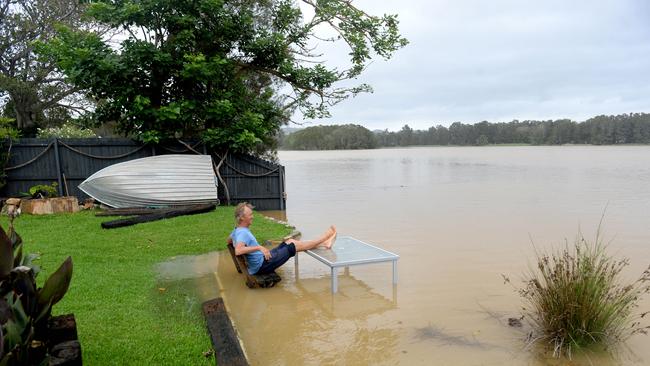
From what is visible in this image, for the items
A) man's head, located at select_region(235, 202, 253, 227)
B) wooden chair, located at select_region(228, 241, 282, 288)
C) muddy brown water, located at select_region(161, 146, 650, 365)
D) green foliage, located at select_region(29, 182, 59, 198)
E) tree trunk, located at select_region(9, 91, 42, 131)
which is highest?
tree trunk, located at select_region(9, 91, 42, 131)

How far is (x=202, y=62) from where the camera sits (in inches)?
492

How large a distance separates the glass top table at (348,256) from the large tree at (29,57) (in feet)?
48.9

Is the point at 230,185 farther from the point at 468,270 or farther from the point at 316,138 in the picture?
the point at 316,138

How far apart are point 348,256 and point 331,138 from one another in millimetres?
66840

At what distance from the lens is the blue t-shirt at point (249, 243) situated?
5632 mm

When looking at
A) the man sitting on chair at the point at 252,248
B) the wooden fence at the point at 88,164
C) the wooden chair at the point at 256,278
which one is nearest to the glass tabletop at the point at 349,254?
the man sitting on chair at the point at 252,248

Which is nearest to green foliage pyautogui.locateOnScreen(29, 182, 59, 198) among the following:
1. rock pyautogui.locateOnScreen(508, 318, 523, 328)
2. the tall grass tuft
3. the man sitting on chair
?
the man sitting on chair

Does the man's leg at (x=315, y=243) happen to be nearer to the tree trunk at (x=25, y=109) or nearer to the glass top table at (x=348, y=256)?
the glass top table at (x=348, y=256)

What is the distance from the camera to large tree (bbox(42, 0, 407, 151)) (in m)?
12.2

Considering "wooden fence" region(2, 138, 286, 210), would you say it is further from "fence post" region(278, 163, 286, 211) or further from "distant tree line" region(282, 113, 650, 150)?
"distant tree line" region(282, 113, 650, 150)

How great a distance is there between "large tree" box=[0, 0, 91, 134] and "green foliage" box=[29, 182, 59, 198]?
6.78 meters

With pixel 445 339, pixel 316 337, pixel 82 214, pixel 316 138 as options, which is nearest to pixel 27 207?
pixel 82 214

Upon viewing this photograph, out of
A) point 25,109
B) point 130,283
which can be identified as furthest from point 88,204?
point 25,109

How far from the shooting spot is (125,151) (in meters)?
12.7
